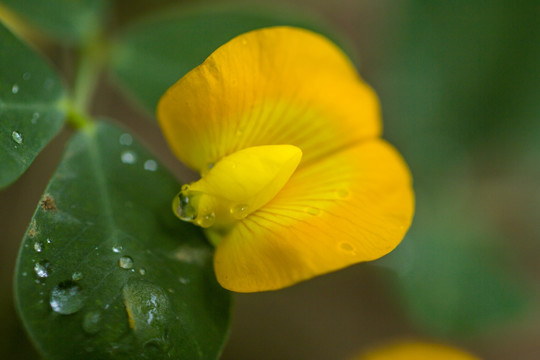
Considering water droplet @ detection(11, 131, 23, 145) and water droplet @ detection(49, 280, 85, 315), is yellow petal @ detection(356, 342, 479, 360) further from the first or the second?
water droplet @ detection(11, 131, 23, 145)

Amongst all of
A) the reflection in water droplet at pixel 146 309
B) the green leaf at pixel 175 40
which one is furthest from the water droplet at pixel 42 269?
the green leaf at pixel 175 40

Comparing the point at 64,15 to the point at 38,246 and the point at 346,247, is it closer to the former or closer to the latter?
the point at 38,246

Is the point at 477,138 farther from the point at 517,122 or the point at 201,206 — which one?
the point at 201,206

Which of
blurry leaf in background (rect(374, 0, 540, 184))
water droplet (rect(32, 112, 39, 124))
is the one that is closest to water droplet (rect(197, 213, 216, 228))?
water droplet (rect(32, 112, 39, 124))

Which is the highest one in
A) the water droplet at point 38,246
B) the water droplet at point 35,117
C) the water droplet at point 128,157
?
the water droplet at point 35,117

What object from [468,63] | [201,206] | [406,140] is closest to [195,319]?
[201,206]

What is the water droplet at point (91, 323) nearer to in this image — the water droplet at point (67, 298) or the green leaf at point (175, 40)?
the water droplet at point (67, 298)
